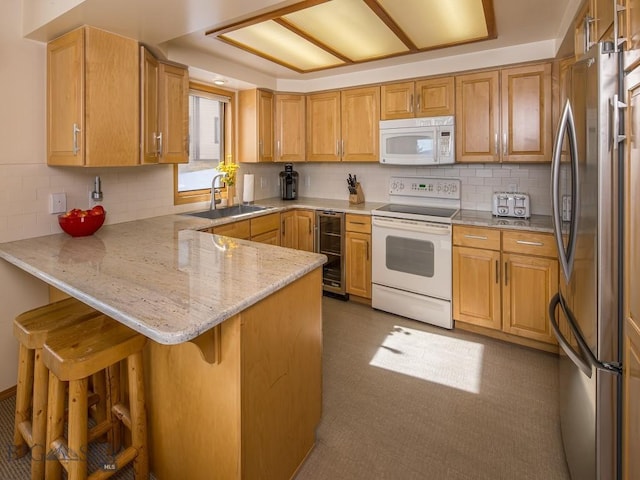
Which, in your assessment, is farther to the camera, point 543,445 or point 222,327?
point 543,445

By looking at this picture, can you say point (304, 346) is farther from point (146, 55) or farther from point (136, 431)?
point (146, 55)

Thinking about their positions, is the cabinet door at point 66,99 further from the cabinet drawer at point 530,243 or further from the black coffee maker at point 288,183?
the cabinet drawer at point 530,243

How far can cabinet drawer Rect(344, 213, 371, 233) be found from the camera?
142 inches

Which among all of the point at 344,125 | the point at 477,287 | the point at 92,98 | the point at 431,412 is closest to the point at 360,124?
the point at 344,125

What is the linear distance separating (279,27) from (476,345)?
280 cm

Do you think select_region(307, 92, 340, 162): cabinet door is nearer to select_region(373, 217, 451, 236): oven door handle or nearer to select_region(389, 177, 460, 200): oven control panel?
select_region(389, 177, 460, 200): oven control panel

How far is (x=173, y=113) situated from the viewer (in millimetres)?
2834

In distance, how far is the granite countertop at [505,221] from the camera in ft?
8.87

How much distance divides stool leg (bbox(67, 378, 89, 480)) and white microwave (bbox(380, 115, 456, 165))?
2992 mm

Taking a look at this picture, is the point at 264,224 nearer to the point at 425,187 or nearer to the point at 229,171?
the point at 229,171

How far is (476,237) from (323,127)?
205 cm

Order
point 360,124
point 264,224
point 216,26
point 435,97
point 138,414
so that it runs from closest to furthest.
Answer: point 138,414 < point 216,26 < point 435,97 < point 264,224 < point 360,124

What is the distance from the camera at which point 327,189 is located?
4.51 meters

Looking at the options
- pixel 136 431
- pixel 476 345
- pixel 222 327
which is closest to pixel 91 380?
pixel 136 431
